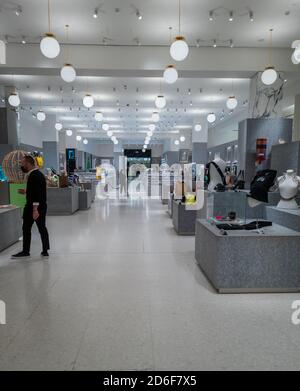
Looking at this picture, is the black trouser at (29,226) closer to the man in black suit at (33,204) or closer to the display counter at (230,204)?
the man in black suit at (33,204)

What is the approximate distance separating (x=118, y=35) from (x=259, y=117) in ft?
14.3

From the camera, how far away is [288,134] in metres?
7.77

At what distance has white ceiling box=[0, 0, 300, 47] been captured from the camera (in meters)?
5.72

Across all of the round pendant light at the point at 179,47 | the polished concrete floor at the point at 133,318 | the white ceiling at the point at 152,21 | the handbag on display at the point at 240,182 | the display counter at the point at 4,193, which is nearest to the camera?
the polished concrete floor at the point at 133,318

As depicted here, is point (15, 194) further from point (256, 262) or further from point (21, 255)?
point (256, 262)

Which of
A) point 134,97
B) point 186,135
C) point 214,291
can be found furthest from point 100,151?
point 214,291

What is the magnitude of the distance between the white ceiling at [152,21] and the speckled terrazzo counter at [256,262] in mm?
4911

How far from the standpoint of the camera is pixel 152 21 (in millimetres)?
6344

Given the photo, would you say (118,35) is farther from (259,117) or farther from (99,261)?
(99,261)

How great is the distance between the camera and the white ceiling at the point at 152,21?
5.72 meters

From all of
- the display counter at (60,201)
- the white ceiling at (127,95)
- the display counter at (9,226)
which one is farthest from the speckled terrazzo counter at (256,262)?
the white ceiling at (127,95)

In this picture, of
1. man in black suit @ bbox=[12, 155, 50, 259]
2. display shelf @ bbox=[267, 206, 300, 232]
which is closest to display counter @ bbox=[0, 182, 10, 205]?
man in black suit @ bbox=[12, 155, 50, 259]

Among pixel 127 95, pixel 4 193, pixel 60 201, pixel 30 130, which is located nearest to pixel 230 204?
pixel 4 193

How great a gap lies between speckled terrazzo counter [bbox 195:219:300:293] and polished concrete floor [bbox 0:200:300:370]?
127 mm
